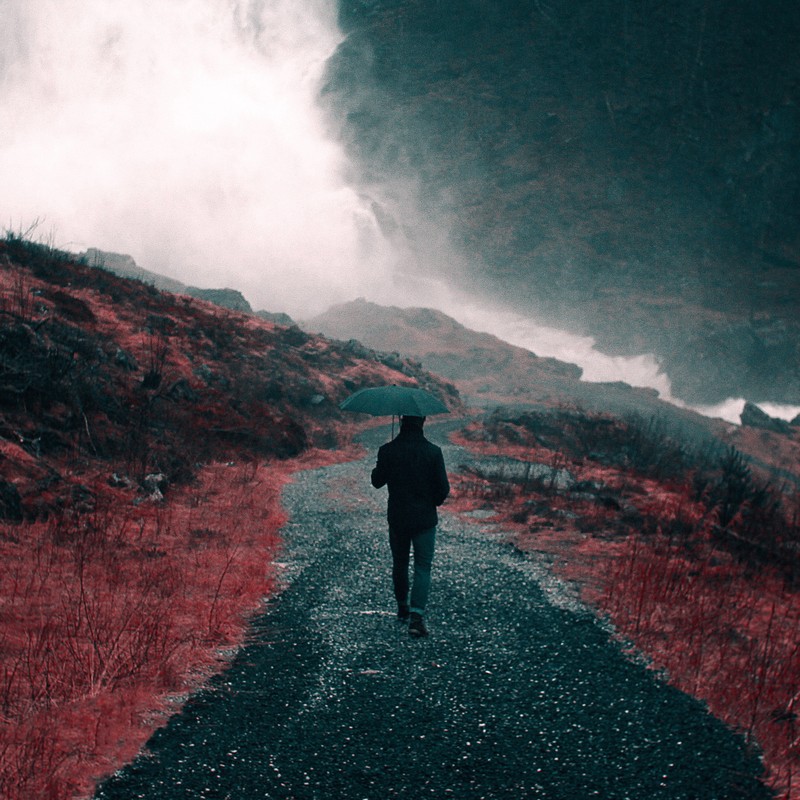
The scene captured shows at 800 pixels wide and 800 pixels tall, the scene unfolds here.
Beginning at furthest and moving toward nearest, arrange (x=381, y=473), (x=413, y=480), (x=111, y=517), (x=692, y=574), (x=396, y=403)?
(x=692, y=574)
(x=111, y=517)
(x=396, y=403)
(x=381, y=473)
(x=413, y=480)

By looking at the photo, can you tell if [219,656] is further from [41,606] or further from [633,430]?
[633,430]

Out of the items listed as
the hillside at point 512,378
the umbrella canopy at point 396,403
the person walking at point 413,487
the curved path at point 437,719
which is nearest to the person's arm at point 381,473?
the person walking at point 413,487

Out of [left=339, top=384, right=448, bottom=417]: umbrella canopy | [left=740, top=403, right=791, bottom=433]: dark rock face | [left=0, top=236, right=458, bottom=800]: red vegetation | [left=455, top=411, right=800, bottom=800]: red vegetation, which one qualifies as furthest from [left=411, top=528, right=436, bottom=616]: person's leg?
[left=740, top=403, right=791, bottom=433]: dark rock face

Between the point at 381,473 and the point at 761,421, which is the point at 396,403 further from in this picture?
the point at 761,421

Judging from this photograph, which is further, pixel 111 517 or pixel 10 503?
pixel 111 517

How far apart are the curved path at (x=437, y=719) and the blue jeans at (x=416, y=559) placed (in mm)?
508

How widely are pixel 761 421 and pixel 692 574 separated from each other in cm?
12427

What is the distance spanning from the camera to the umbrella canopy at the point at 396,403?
674 cm

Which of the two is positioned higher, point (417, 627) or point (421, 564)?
point (421, 564)

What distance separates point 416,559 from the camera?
22.1 ft

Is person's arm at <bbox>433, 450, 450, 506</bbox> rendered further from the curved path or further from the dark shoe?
the curved path

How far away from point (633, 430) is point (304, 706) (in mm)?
39471

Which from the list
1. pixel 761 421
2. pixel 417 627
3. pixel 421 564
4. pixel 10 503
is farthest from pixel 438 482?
pixel 761 421

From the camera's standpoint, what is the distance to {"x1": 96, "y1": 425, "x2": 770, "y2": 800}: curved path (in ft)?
13.2
